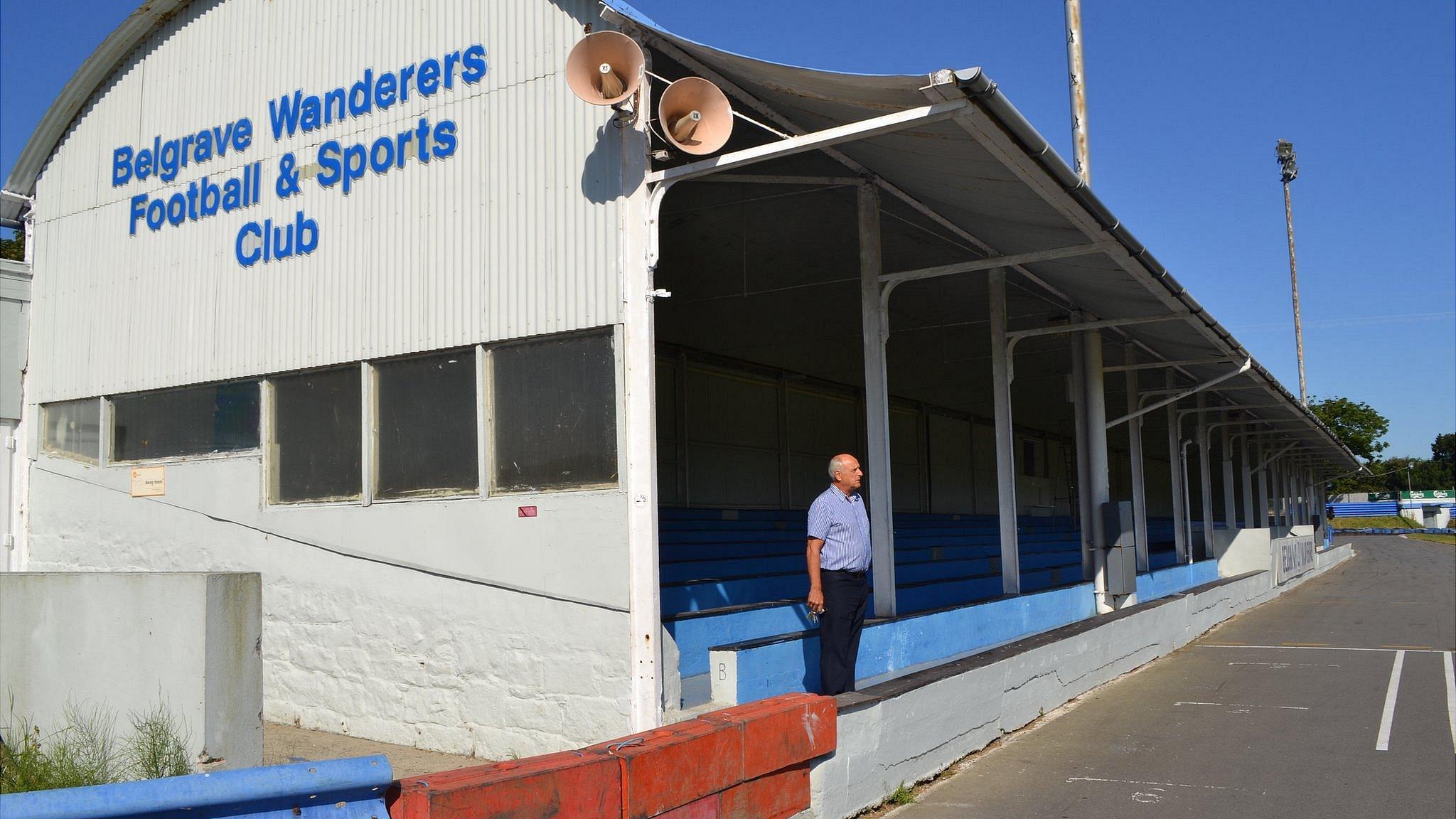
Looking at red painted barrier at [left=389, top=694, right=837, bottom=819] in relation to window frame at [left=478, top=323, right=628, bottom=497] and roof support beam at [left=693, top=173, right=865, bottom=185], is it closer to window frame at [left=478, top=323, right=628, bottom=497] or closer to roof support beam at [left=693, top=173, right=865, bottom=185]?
window frame at [left=478, top=323, right=628, bottom=497]

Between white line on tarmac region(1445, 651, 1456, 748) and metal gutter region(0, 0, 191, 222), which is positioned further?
metal gutter region(0, 0, 191, 222)

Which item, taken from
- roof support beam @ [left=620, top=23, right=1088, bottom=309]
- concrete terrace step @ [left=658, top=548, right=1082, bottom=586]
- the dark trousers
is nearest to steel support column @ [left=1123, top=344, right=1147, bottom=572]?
concrete terrace step @ [left=658, top=548, right=1082, bottom=586]

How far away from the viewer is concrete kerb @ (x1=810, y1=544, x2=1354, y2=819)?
6.66 m

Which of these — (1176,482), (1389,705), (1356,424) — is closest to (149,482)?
(1389,705)

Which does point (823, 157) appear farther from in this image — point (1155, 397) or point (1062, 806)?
point (1155, 397)

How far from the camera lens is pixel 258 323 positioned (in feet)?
31.5

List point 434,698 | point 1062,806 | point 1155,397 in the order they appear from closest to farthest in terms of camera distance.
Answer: point 1062,806, point 434,698, point 1155,397

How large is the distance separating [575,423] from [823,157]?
3.23m

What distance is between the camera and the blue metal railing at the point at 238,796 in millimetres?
3275

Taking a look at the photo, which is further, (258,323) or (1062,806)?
(258,323)

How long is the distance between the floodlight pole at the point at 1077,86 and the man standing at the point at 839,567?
839 centimetres

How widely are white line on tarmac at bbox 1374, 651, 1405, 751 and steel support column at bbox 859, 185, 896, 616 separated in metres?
3.81

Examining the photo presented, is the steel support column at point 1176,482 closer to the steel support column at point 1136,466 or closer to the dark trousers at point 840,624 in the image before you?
the steel support column at point 1136,466

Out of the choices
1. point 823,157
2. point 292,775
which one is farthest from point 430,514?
point 292,775
